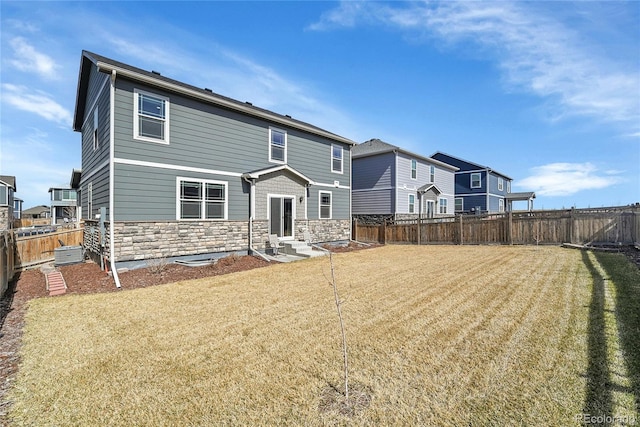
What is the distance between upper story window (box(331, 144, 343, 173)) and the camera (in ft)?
53.4

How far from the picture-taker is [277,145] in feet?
44.4

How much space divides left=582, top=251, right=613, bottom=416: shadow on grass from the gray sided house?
34.1ft

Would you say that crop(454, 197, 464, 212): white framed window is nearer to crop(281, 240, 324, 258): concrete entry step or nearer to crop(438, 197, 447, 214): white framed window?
crop(438, 197, 447, 214): white framed window

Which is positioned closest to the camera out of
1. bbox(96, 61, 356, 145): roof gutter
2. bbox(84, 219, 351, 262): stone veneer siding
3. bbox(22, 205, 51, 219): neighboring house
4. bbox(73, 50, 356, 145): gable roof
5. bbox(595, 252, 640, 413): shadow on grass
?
bbox(595, 252, 640, 413): shadow on grass

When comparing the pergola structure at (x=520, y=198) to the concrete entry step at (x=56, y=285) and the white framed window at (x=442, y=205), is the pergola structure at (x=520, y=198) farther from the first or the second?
the concrete entry step at (x=56, y=285)

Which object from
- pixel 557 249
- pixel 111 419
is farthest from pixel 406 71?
pixel 111 419

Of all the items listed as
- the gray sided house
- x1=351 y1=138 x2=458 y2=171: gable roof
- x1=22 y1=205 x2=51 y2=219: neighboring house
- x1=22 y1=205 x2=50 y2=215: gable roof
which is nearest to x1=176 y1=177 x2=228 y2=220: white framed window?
the gray sided house

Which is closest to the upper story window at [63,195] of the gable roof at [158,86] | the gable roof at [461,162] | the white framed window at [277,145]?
the gable roof at [158,86]

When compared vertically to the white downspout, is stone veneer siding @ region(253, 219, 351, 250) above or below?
below

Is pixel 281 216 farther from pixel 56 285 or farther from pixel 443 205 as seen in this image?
pixel 443 205

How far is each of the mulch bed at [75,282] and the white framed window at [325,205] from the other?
204 inches

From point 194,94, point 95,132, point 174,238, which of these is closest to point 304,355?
point 174,238

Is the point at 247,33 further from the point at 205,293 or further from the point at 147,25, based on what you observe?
the point at 205,293

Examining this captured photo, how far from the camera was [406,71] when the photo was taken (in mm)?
13344
